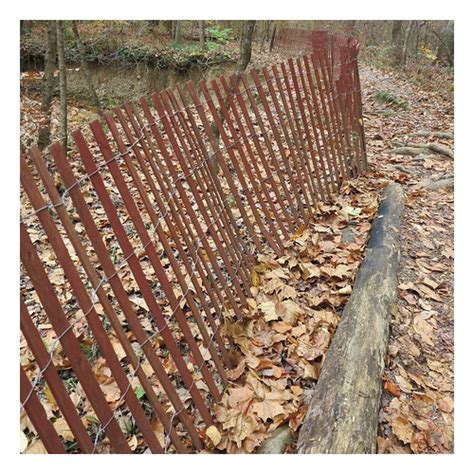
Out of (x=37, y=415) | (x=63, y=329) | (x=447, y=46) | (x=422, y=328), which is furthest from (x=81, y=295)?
(x=447, y=46)

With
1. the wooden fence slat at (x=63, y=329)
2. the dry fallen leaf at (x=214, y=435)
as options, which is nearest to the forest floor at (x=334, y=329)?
the dry fallen leaf at (x=214, y=435)

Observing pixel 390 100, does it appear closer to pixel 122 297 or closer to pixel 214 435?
pixel 214 435

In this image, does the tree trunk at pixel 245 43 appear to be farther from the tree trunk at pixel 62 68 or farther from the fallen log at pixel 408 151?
the fallen log at pixel 408 151

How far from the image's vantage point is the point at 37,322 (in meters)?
2.78

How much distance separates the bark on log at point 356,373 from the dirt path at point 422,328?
14 cm

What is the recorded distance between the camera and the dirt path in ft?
6.62

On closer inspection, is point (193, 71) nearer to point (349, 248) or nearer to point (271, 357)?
point (349, 248)

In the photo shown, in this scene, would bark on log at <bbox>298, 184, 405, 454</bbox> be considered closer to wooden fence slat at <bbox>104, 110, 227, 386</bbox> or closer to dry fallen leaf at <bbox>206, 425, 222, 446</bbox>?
dry fallen leaf at <bbox>206, 425, 222, 446</bbox>

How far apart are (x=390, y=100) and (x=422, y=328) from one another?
8.48 metres

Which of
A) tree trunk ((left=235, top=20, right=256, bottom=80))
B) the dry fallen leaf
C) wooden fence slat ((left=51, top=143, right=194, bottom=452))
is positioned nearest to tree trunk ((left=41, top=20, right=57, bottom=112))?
tree trunk ((left=235, top=20, right=256, bottom=80))

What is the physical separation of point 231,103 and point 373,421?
2213mm

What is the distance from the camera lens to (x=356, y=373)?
2.04 metres

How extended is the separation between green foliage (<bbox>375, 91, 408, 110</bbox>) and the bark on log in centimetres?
765

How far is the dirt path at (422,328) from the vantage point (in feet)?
6.62
